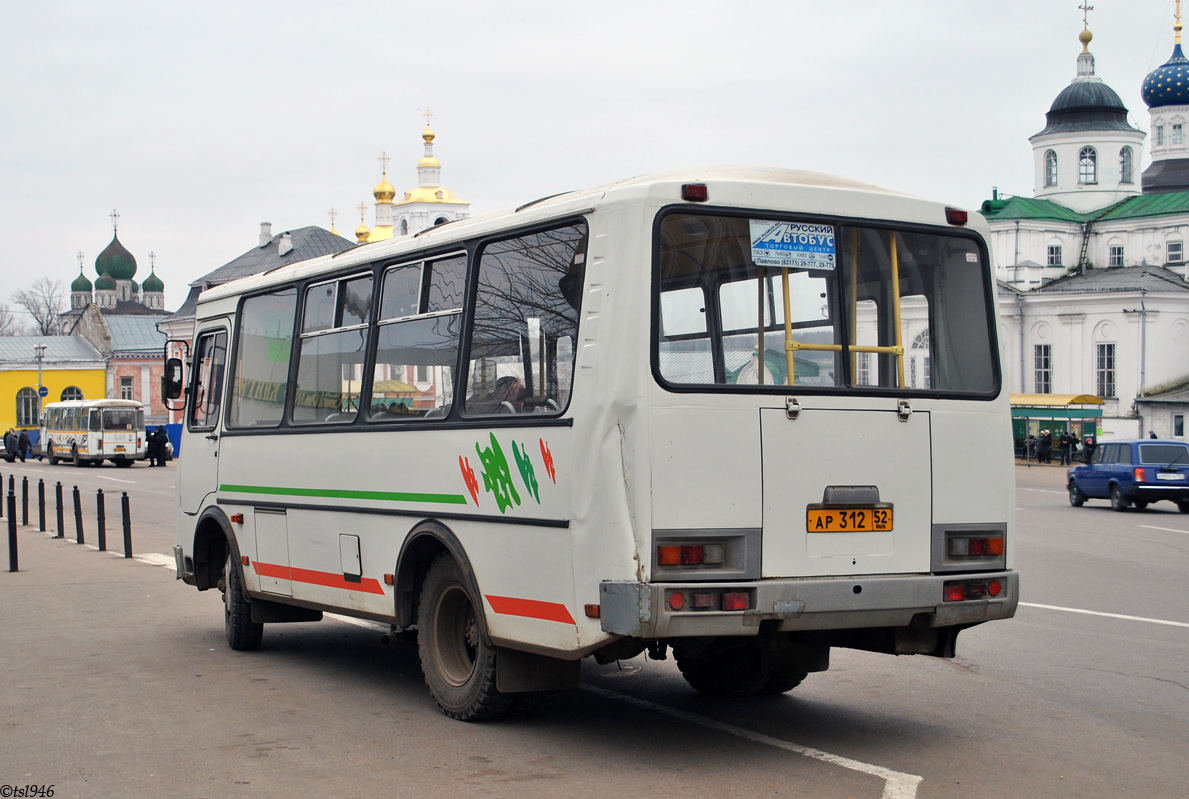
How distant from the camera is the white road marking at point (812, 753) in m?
6.22

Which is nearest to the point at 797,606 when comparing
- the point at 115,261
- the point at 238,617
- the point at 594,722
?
the point at 594,722

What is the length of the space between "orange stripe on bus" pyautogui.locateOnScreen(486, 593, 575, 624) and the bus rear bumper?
1.12 feet

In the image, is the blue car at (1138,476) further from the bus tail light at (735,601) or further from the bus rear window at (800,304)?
the bus tail light at (735,601)

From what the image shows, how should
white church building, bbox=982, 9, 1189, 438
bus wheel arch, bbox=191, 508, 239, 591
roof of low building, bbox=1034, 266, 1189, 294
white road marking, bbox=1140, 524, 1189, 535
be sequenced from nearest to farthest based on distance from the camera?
bus wheel arch, bbox=191, 508, 239, 591 < white road marking, bbox=1140, 524, 1189, 535 < white church building, bbox=982, 9, 1189, 438 < roof of low building, bbox=1034, 266, 1189, 294

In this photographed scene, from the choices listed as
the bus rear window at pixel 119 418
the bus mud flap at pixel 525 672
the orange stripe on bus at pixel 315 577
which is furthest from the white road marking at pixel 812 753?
the bus rear window at pixel 119 418

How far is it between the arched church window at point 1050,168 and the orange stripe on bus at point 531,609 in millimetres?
81131

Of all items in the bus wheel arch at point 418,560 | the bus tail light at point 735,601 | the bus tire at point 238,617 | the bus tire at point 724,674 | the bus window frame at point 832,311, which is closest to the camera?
the bus tail light at point 735,601

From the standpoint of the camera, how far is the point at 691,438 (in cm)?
655

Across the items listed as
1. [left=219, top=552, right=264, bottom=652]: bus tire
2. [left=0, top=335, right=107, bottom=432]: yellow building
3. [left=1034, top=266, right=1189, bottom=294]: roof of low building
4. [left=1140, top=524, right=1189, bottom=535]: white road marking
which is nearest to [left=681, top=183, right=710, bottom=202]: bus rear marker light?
[left=219, top=552, right=264, bottom=652]: bus tire

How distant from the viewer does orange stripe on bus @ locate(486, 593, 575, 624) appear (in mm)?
6809

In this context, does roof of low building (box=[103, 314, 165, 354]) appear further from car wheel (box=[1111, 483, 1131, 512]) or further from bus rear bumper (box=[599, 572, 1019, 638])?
bus rear bumper (box=[599, 572, 1019, 638])

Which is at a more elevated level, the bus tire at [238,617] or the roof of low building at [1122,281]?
the roof of low building at [1122,281]

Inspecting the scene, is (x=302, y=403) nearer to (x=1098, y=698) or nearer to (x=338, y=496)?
(x=338, y=496)

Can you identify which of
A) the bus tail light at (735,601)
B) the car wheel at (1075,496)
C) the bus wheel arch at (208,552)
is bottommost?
the car wheel at (1075,496)
